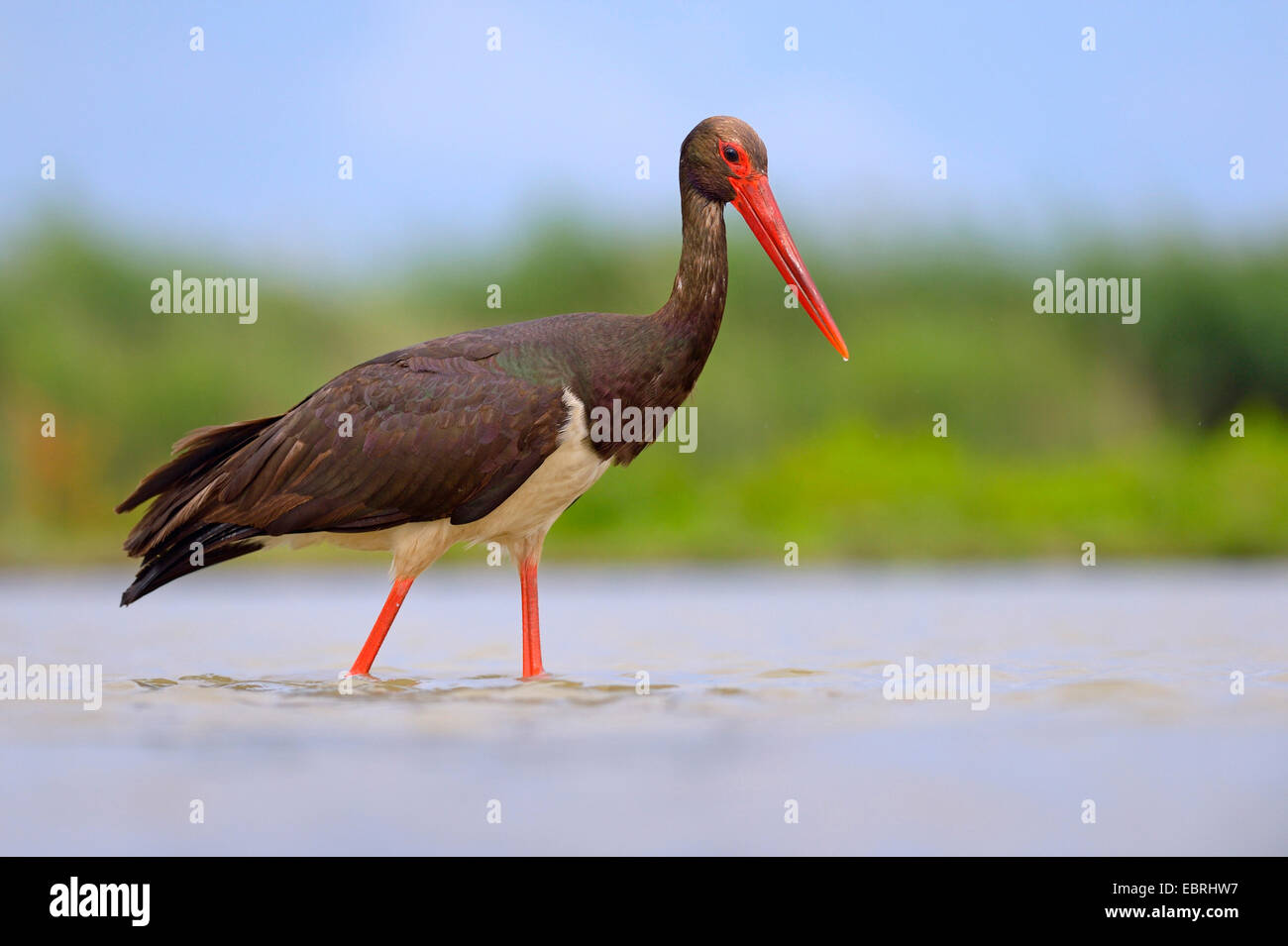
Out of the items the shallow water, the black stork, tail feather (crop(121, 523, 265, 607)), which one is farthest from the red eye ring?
tail feather (crop(121, 523, 265, 607))

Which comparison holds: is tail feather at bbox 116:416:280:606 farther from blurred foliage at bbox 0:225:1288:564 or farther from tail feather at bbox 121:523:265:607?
blurred foliage at bbox 0:225:1288:564

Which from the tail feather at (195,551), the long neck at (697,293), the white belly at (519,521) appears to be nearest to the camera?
the white belly at (519,521)

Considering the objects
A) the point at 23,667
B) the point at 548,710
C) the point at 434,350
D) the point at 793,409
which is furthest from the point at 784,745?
the point at 793,409

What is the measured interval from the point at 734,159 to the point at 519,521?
6.78 feet

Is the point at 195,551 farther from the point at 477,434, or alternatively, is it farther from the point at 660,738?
the point at 660,738

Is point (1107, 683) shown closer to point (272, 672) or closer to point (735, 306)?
point (272, 672)

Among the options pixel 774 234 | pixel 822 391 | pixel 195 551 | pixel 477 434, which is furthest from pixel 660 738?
pixel 822 391

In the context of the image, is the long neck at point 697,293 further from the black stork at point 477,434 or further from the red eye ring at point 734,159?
the red eye ring at point 734,159

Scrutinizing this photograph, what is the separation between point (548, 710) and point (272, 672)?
2.21 meters

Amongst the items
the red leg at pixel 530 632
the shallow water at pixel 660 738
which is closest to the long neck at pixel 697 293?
the red leg at pixel 530 632

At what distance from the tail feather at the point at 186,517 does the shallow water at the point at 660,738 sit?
0.62m

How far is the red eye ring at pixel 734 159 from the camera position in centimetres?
775

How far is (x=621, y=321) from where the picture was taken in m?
7.66

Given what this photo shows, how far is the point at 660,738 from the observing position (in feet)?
21.7
